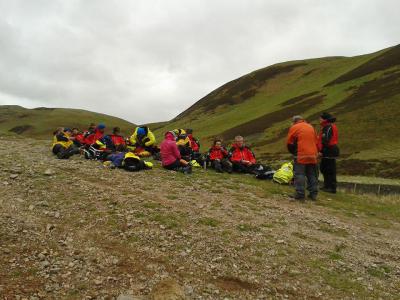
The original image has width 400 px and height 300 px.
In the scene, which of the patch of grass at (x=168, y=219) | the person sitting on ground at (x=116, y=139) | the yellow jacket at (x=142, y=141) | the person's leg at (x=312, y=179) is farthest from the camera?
the yellow jacket at (x=142, y=141)

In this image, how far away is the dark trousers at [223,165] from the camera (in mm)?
20906

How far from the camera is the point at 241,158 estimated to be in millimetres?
21672

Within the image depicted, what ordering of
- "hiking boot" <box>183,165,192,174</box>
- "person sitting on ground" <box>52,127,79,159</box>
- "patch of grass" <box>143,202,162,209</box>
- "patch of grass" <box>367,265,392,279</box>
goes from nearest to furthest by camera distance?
"patch of grass" <box>367,265,392,279</box>
"patch of grass" <box>143,202,162,209</box>
"hiking boot" <box>183,165,192,174</box>
"person sitting on ground" <box>52,127,79,159</box>

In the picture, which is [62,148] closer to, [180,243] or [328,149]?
[328,149]

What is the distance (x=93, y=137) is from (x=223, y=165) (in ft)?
29.5

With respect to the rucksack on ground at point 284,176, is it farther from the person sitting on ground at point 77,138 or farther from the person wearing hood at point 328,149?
the person sitting on ground at point 77,138

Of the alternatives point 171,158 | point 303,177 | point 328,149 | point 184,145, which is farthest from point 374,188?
point 171,158

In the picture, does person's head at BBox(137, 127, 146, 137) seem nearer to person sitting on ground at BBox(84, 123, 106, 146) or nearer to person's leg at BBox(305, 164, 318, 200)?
person sitting on ground at BBox(84, 123, 106, 146)

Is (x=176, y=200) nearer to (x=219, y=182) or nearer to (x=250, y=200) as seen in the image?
(x=250, y=200)

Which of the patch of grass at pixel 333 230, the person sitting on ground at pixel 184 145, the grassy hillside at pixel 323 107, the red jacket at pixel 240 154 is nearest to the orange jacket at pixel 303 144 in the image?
the patch of grass at pixel 333 230

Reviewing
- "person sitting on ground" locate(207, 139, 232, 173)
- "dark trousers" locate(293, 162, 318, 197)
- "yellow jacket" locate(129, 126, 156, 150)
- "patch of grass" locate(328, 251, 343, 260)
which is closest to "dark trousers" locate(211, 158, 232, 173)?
"person sitting on ground" locate(207, 139, 232, 173)

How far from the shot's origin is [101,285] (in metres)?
7.81

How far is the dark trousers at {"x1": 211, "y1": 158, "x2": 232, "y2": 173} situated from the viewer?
68.6ft

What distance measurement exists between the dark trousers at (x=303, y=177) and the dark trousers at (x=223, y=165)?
566cm
